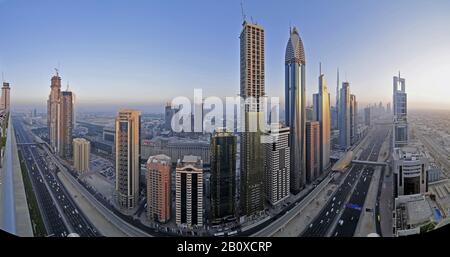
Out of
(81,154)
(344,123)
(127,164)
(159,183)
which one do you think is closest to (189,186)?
(159,183)

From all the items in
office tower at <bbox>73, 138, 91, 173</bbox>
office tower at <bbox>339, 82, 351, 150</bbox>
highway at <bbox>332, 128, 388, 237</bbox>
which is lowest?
highway at <bbox>332, 128, 388, 237</bbox>

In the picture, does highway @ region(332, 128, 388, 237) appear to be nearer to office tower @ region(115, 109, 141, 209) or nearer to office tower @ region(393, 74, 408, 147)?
office tower @ region(393, 74, 408, 147)

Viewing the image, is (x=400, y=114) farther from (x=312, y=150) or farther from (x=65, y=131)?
(x=65, y=131)

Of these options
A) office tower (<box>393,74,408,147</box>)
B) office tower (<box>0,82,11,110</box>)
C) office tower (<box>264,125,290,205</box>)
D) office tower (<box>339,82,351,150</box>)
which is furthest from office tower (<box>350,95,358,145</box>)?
office tower (<box>0,82,11,110</box>)
